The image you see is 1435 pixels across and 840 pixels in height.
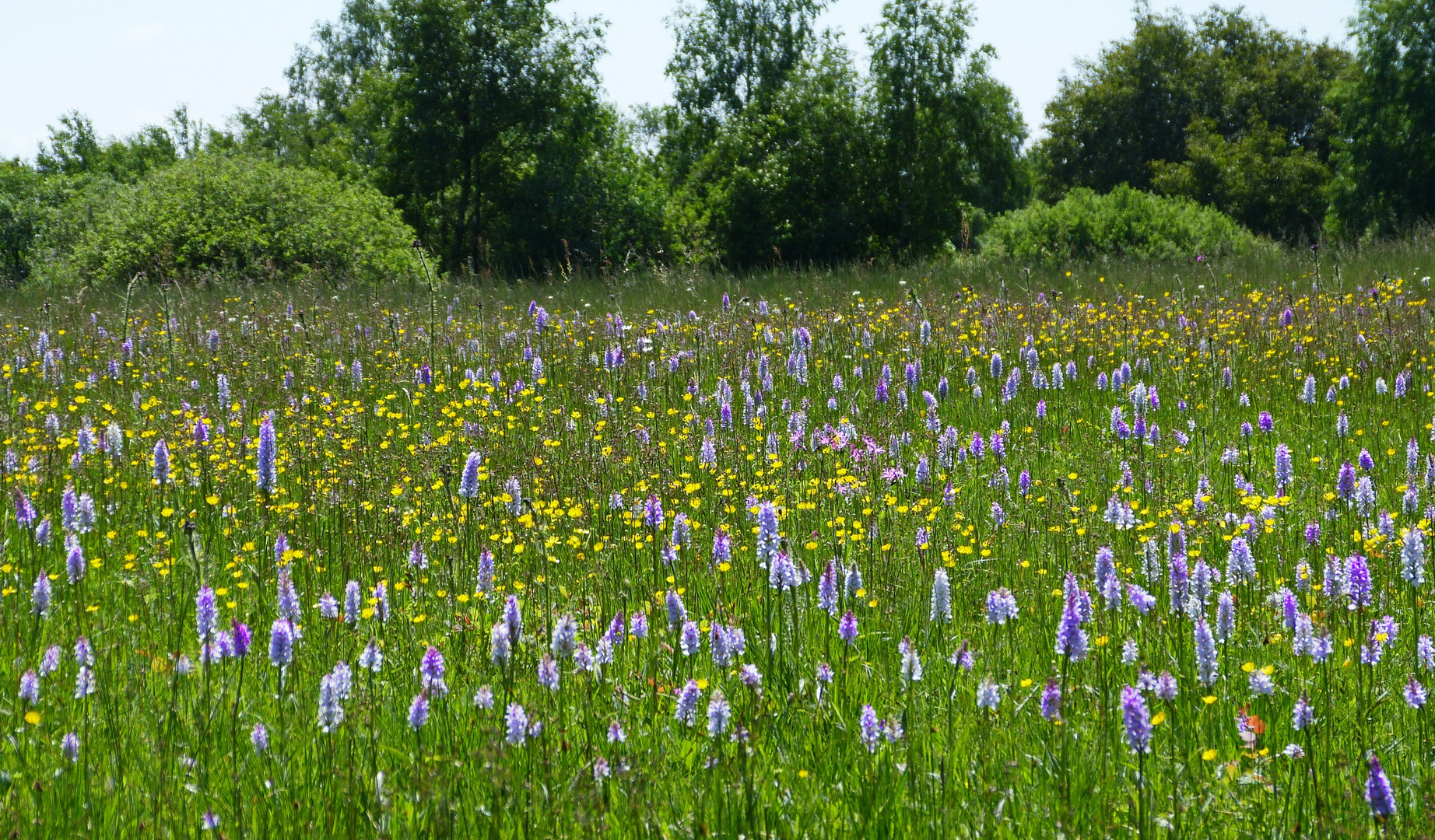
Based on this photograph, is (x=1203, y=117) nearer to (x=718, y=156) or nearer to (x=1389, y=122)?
(x=1389, y=122)

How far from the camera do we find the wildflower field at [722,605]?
2.46 meters

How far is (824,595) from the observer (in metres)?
2.81

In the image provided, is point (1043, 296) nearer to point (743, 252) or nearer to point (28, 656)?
point (28, 656)

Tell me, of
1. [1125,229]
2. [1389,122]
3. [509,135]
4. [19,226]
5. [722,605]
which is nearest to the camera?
[722,605]

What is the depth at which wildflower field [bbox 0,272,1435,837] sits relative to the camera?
246cm

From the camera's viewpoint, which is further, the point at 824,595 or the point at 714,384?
the point at 714,384

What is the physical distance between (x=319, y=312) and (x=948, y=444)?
901 centimetres

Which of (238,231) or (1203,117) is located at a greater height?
(1203,117)

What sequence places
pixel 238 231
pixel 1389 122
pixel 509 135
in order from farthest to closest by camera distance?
pixel 1389 122 → pixel 509 135 → pixel 238 231

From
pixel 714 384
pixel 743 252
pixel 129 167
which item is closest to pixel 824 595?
pixel 714 384

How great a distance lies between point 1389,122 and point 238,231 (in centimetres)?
3333

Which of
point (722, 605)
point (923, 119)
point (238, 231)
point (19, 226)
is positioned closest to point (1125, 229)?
point (923, 119)

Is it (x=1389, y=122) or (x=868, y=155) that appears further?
A: (x=1389, y=122)

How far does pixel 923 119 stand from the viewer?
2547 cm
